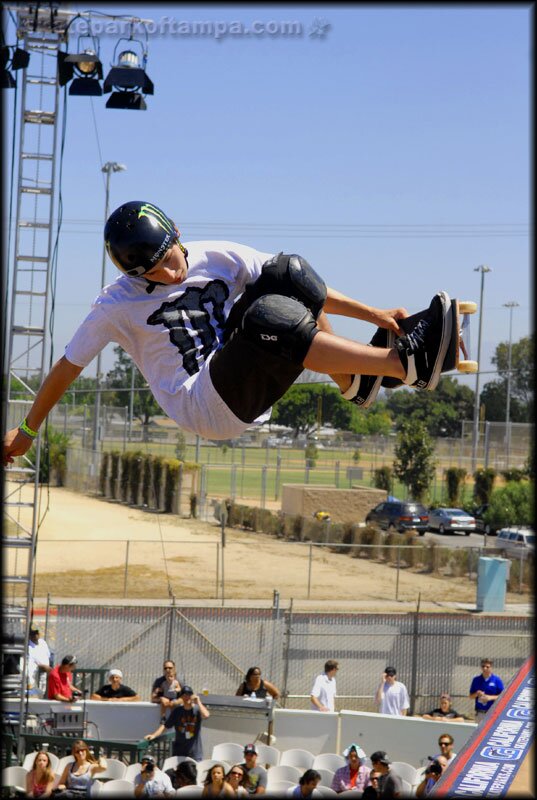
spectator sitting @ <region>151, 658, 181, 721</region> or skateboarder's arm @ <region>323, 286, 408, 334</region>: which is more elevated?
skateboarder's arm @ <region>323, 286, 408, 334</region>

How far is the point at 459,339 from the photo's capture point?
3193 millimetres

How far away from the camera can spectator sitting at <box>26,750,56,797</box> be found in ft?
26.0

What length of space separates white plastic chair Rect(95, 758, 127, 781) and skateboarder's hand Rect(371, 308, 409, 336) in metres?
5.99

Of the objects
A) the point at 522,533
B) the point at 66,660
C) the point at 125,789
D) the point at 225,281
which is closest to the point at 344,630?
the point at 66,660

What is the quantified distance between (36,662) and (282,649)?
9.43 ft

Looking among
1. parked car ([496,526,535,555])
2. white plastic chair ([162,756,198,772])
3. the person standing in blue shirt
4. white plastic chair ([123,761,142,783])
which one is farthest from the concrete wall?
white plastic chair ([123,761,142,783])

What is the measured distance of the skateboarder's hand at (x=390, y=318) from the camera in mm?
3520

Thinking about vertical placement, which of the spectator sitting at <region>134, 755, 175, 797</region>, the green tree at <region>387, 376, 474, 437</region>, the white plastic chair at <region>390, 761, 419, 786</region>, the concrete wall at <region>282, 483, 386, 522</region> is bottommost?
the white plastic chair at <region>390, 761, 419, 786</region>

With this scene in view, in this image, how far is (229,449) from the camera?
3931 cm

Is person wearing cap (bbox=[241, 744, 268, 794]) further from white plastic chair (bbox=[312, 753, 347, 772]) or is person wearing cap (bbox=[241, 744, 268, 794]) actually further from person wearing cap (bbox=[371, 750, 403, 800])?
person wearing cap (bbox=[371, 750, 403, 800])

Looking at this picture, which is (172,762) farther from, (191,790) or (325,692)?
(325,692)

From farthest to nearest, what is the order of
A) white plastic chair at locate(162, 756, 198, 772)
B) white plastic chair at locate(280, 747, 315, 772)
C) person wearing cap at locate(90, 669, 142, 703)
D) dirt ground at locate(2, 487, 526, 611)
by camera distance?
dirt ground at locate(2, 487, 526, 611) → person wearing cap at locate(90, 669, 142, 703) → white plastic chair at locate(280, 747, 315, 772) → white plastic chair at locate(162, 756, 198, 772)

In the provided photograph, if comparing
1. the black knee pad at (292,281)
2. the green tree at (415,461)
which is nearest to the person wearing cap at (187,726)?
the black knee pad at (292,281)

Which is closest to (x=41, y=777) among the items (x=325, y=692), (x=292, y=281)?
(x=325, y=692)
